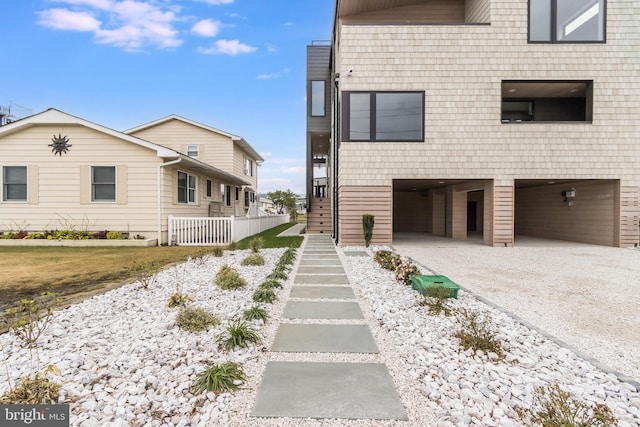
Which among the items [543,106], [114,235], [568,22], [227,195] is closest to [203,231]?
[114,235]

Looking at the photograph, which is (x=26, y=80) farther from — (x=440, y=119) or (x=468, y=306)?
(x=468, y=306)

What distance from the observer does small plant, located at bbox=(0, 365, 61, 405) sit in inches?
74.2

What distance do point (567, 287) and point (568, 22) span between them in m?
9.16

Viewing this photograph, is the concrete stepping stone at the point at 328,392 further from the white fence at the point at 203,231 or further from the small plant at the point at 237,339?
the white fence at the point at 203,231

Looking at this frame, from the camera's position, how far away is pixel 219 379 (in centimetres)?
215

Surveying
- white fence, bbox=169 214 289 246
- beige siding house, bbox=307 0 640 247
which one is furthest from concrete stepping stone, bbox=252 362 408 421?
white fence, bbox=169 214 289 246

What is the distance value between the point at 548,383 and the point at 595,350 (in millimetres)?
1032

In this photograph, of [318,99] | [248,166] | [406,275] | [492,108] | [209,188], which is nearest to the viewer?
[406,275]

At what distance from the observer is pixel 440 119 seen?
9.54 meters

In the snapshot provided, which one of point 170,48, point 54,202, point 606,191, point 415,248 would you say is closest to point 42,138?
point 54,202

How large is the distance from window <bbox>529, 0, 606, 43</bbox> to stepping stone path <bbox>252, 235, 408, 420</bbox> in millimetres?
10840

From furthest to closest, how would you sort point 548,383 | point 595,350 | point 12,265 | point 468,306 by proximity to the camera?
1. point 12,265
2. point 468,306
3. point 595,350
4. point 548,383

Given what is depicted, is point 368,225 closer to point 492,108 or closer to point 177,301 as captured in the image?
point 492,108

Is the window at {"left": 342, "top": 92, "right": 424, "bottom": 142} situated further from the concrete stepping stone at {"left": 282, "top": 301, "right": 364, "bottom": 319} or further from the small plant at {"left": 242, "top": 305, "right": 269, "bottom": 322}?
the small plant at {"left": 242, "top": 305, "right": 269, "bottom": 322}
